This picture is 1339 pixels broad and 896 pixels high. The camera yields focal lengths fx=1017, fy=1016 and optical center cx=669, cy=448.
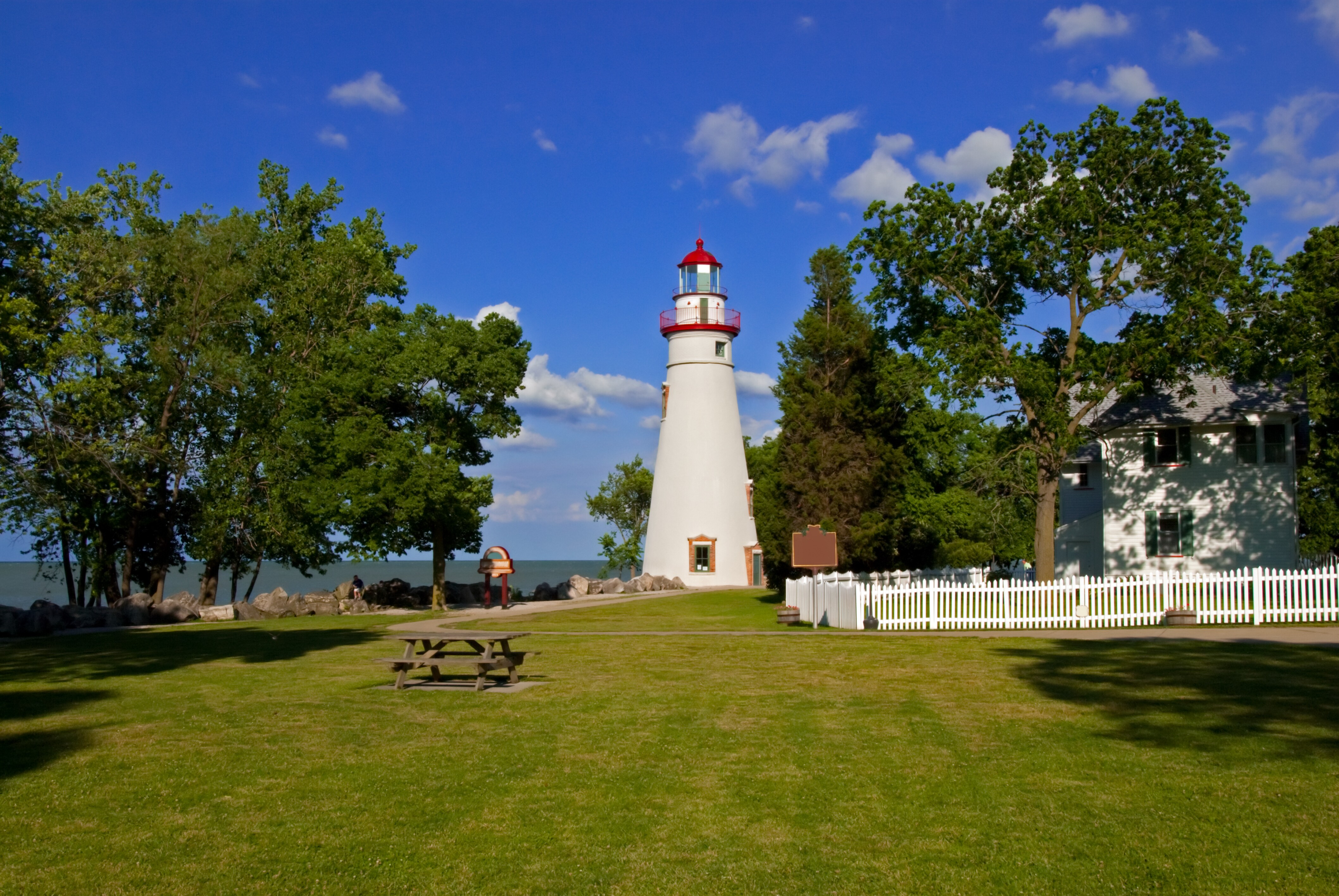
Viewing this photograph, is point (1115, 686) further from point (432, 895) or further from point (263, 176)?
point (263, 176)

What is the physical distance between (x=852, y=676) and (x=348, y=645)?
10494mm

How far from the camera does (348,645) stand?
65.3ft

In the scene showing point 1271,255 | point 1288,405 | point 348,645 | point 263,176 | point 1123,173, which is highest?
point 263,176

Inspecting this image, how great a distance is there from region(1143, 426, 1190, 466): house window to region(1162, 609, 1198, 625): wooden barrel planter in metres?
9.61

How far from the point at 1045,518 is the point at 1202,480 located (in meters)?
7.38

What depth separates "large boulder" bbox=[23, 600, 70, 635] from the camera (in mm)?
22250

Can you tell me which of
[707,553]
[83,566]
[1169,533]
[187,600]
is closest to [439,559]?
[187,600]

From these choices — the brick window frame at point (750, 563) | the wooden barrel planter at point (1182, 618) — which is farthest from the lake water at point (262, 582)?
the wooden barrel planter at point (1182, 618)

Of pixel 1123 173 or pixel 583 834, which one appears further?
pixel 1123 173

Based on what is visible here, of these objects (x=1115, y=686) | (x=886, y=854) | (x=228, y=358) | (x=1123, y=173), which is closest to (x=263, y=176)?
(x=228, y=358)

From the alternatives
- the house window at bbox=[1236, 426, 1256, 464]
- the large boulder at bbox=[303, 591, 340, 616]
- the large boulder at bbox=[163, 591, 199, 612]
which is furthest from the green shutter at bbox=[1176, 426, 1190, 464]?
the large boulder at bbox=[163, 591, 199, 612]

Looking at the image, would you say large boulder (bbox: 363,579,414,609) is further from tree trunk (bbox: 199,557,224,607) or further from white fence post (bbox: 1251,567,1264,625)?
white fence post (bbox: 1251,567,1264,625)

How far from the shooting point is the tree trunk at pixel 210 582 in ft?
108

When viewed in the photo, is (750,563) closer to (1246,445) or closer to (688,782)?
(1246,445)
